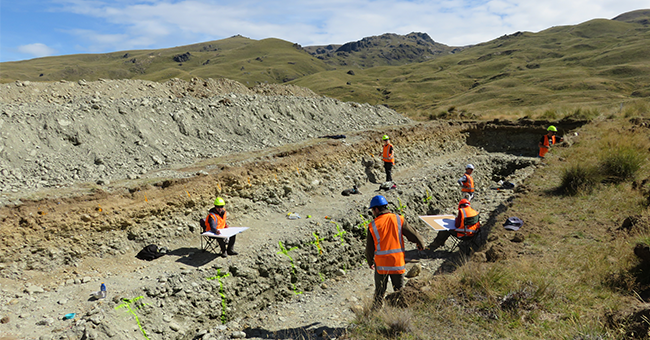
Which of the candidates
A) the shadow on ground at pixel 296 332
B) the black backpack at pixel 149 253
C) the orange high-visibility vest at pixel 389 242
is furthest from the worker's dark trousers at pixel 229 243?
the orange high-visibility vest at pixel 389 242

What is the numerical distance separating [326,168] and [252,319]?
748 centimetres

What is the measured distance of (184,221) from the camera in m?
9.18

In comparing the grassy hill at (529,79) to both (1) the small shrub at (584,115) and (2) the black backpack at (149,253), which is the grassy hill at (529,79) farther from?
(2) the black backpack at (149,253)

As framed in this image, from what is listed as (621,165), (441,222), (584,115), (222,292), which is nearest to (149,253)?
(222,292)

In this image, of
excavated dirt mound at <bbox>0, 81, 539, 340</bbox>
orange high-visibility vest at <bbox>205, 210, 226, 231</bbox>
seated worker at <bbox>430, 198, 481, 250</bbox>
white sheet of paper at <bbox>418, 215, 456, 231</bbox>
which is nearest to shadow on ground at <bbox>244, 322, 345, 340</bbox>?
excavated dirt mound at <bbox>0, 81, 539, 340</bbox>

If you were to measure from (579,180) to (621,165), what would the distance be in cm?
170

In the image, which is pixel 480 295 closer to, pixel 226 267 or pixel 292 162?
pixel 226 267

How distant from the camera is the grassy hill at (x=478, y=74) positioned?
51.5 metres

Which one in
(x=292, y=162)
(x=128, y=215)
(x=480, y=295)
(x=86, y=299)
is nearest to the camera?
(x=480, y=295)

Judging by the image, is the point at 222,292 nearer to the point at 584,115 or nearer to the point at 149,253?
the point at 149,253

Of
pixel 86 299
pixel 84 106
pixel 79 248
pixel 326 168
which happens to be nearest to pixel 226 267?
pixel 86 299

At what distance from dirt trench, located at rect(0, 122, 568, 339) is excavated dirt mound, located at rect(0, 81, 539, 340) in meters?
0.03

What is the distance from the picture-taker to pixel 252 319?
7621mm

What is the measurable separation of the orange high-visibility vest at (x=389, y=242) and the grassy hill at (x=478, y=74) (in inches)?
1056
